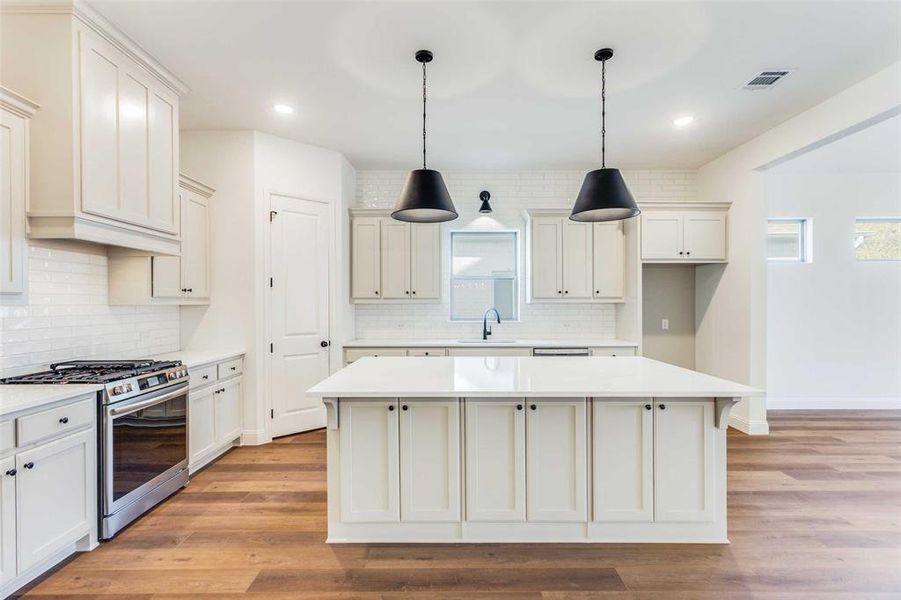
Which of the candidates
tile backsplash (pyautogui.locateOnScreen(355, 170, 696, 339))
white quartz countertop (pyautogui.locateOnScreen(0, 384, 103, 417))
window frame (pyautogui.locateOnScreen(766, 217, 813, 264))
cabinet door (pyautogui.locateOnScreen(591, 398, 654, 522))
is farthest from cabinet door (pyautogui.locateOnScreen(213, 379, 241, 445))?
window frame (pyautogui.locateOnScreen(766, 217, 813, 264))

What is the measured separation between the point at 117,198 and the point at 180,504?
6.51 ft

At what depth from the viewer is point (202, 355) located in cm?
346

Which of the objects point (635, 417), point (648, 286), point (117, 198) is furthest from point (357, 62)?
point (648, 286)

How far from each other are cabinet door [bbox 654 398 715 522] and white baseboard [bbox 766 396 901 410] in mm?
3653

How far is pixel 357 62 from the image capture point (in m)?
2.71

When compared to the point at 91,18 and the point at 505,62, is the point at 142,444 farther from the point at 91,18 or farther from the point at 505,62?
the point at 505,62

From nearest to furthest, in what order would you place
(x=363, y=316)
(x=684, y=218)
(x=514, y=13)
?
1. (x=514, y=13)
2. (x=684, y=218)
3. (x=363, y=316)

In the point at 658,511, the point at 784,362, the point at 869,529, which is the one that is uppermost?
the point at 784,362

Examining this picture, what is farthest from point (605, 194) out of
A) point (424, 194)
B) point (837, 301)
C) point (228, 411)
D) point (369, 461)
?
point (837, 301)

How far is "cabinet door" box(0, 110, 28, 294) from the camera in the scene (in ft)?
6.64

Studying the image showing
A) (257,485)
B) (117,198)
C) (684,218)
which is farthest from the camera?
(684,218)

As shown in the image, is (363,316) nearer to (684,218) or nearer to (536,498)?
(536,498)

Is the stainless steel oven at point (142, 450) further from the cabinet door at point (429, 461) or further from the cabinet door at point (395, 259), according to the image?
the cabinet door at point (395, 259)

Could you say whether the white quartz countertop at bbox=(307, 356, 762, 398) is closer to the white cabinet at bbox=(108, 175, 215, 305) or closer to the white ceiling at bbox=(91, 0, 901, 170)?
the white cabinet at bbox=(108, 175, 215, 305)
